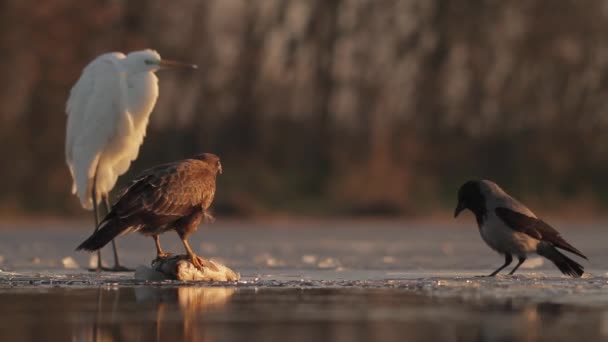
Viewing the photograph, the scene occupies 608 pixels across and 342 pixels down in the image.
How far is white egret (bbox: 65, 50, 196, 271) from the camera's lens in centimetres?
1293

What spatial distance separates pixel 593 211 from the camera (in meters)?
25.6

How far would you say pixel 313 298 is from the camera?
866 cm

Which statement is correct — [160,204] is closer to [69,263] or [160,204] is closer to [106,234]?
[106,234]

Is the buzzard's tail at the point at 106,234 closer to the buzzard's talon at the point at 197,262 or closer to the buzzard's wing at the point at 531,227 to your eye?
the buzzard's talon at the point at 197,262

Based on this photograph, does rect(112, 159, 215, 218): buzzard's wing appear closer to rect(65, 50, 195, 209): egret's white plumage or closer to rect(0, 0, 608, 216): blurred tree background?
rect(65, 50, 195, 209): egret's white plumage

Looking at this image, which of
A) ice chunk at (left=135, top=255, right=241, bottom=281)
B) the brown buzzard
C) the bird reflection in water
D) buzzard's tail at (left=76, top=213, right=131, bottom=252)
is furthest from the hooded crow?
buzzard's tail at (left=76, top=213, right=131, bottom=252)

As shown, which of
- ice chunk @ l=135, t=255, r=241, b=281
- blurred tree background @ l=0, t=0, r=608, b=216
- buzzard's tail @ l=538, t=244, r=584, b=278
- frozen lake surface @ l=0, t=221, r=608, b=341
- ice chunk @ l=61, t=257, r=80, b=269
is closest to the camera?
frozen lake surface @ l=0, t=221, r=608, b=341

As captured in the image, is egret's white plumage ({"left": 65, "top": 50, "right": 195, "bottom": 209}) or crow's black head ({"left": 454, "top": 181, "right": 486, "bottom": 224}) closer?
crow's black head ({"left": 454, "top": 181, "right": 486, "bottom": 224})

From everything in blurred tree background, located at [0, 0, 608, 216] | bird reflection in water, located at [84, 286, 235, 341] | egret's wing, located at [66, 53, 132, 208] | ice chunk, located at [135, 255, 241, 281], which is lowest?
bird reflection in water, located at [84, 286, 235, 341]

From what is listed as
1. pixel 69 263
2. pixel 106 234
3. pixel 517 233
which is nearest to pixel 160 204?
pixel 106 234

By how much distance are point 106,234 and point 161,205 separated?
496 millimetres

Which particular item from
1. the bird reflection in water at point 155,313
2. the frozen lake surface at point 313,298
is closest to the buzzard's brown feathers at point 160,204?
the frozen lake surface at point 313,298

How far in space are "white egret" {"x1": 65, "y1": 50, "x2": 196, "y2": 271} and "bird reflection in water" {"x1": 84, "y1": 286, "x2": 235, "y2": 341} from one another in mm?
3716

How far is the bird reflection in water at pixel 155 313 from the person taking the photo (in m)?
6.64
